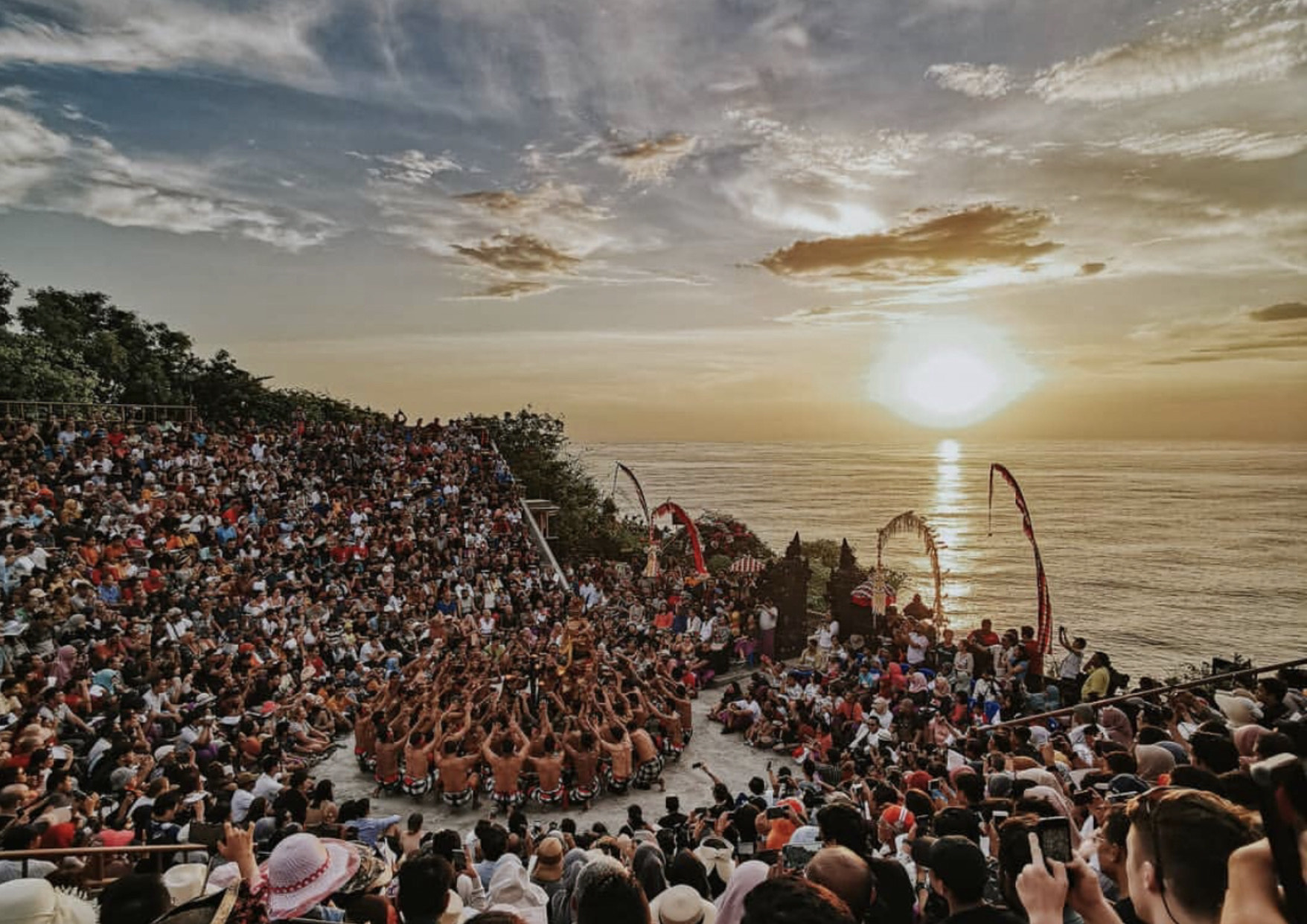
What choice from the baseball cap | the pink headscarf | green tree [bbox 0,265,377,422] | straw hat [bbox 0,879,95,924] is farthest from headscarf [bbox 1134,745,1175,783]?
green tree [bbox 0,265,377,422]

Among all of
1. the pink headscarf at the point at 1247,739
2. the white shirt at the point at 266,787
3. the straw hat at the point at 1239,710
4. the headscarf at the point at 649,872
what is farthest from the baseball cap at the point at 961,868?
the white shirt at the point at 266,787

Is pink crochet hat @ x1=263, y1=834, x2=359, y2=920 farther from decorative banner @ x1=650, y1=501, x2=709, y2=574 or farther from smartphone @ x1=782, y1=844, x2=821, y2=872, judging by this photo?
decorative banner @ x1=650, y1=501, x2=709, y2=574

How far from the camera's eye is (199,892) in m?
3.87

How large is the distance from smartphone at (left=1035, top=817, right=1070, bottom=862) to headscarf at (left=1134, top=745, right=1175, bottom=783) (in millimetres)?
3954

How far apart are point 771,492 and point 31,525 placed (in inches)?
4366

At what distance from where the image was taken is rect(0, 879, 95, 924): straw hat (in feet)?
8.03

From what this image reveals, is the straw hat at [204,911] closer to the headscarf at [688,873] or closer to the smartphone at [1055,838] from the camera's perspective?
the smartphone at [1055,838]

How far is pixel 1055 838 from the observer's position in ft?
7.54

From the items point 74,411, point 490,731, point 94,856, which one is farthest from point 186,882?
point 74,411

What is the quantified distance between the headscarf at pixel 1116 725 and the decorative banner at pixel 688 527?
50.4 ft

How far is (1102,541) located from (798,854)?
8670cm

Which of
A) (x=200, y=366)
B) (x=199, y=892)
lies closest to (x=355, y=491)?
(x=199, y=892)

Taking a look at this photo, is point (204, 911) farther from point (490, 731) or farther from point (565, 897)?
point (490, 731)

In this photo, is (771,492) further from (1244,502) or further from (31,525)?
(31,525)
